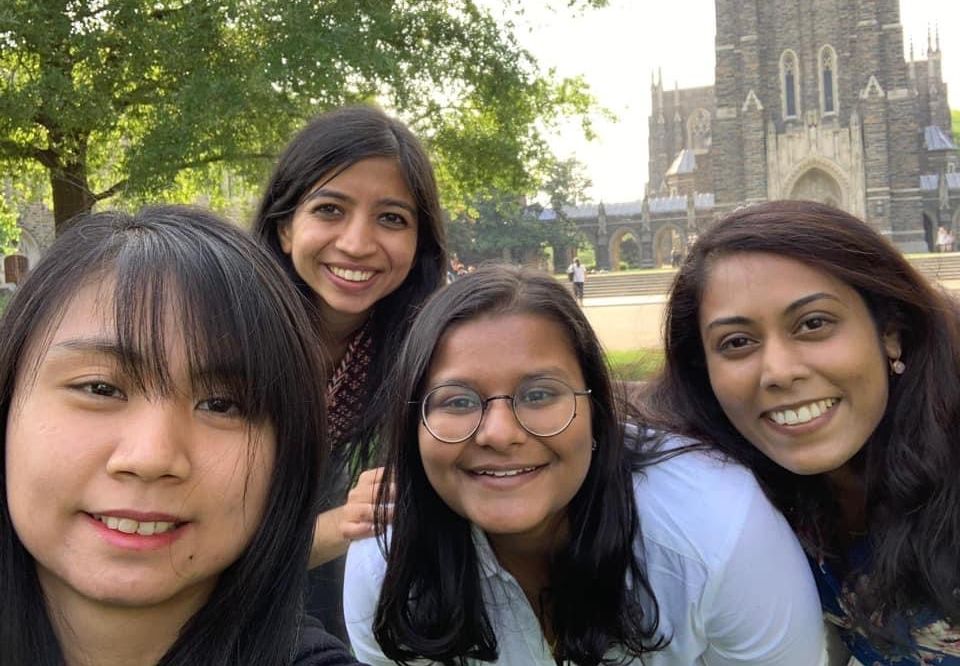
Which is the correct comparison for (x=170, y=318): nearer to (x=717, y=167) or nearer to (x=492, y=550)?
(x=492, y=550)

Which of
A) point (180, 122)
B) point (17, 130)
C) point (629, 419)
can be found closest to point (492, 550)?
point (629, 419)

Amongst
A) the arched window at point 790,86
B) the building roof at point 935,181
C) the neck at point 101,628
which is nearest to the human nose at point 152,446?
the neck at point 101,628

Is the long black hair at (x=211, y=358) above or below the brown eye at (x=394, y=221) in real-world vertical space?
below

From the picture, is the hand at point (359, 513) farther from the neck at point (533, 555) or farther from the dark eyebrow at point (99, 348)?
the dark eyebrow at point (99, 348)

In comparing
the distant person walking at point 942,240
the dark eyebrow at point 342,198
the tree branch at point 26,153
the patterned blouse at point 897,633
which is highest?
the tree branch at point 26,153

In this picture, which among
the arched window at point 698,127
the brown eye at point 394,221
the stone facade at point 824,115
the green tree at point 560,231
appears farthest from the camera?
the arched window at point 698,127

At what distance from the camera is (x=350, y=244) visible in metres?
2.98

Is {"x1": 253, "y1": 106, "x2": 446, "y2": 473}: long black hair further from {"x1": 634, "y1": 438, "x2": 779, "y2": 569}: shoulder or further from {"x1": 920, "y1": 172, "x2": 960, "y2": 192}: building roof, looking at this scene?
{"x1": 920, "y1": 172, "x2": 960, "y2": 192}: building roof

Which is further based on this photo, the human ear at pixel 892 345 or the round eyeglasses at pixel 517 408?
the human ear at pixel 892 345

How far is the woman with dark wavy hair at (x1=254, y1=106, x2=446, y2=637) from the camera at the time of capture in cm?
301

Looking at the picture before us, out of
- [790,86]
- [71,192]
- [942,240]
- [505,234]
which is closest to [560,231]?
[505,234]

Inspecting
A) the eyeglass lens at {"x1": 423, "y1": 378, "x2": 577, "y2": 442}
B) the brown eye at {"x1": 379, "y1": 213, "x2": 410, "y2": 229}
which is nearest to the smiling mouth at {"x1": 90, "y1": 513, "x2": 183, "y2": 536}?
the eyeglass lens at {"x1": 423, "y1": 378, "x2": 577, "y2": 442}

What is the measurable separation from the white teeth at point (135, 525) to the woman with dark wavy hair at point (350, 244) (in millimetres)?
1551

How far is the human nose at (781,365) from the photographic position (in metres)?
2.26
